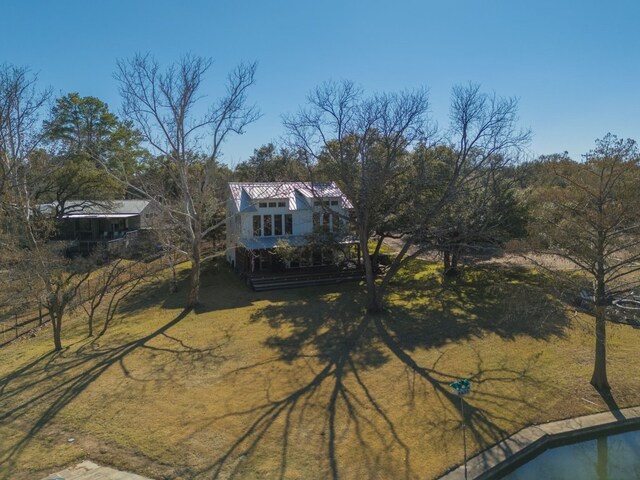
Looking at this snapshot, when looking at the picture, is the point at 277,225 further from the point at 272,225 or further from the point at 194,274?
the point at 194,274

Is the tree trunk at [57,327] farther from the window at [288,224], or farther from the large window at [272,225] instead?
the window at [288,224]

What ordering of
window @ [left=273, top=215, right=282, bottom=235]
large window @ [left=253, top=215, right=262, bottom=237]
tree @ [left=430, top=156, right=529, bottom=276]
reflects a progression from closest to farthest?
1. tree @ [left=430, top=156, right=529, bottom=276]
2. large window @ [left=253, top=215, right=262, bottom=237]
3. window @ [left=273, top=215, right=282, bottom=235]

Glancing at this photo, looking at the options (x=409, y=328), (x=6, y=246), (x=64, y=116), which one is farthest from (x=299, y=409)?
(x=64, y=116)

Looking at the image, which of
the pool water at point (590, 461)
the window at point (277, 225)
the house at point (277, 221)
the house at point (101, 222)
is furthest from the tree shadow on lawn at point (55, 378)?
the house at point (101, 222)

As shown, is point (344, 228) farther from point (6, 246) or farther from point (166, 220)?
point (6, 246)

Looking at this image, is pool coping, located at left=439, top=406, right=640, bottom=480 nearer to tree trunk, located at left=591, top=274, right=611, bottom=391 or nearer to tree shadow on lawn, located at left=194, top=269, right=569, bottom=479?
tree shadow on lawn, located at left=194, top=269, right=569, bottom=479

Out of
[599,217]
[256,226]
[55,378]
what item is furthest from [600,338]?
[256,226]

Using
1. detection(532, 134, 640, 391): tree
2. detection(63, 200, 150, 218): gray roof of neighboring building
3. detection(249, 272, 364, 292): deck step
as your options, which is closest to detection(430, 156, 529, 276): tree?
detection(249, 272, 364, 292): deck step
